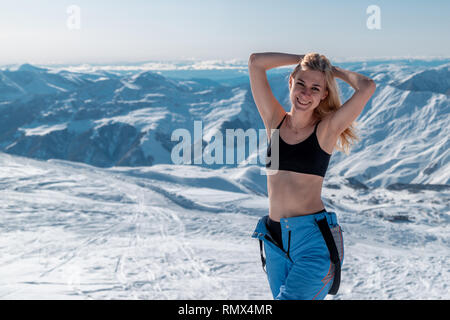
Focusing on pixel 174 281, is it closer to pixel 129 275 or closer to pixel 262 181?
pixel 129 275

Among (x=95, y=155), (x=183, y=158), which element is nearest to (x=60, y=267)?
(x=183, y=158)

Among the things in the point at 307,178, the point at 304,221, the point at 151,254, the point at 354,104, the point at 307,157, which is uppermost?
the point at 354,104

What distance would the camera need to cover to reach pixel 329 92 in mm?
3352

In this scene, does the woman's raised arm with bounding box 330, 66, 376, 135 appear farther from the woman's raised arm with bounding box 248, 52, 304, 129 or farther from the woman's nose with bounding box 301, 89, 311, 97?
the woman's raised arm with bounding box 248, 52, 304, 129

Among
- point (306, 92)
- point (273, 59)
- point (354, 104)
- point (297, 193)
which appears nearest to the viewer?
point (354, 104)

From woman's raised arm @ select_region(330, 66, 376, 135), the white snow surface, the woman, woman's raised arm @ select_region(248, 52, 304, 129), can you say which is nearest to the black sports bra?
the woman

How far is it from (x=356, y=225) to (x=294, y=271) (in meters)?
19.1

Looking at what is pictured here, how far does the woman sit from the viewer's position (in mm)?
3123

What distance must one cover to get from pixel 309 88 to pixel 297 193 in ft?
3.03

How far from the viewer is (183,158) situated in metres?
163

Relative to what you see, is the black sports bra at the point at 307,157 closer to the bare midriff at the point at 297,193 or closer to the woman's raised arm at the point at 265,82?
the bare midriff at the point at 297,193

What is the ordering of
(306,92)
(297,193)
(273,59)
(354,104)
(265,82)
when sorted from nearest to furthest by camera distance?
(354,104) < (306,92) < (297,193) < (273,59) < (265,82)

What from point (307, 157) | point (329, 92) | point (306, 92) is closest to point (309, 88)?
point (306, 92)

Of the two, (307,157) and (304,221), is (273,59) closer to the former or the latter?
(307,157)
